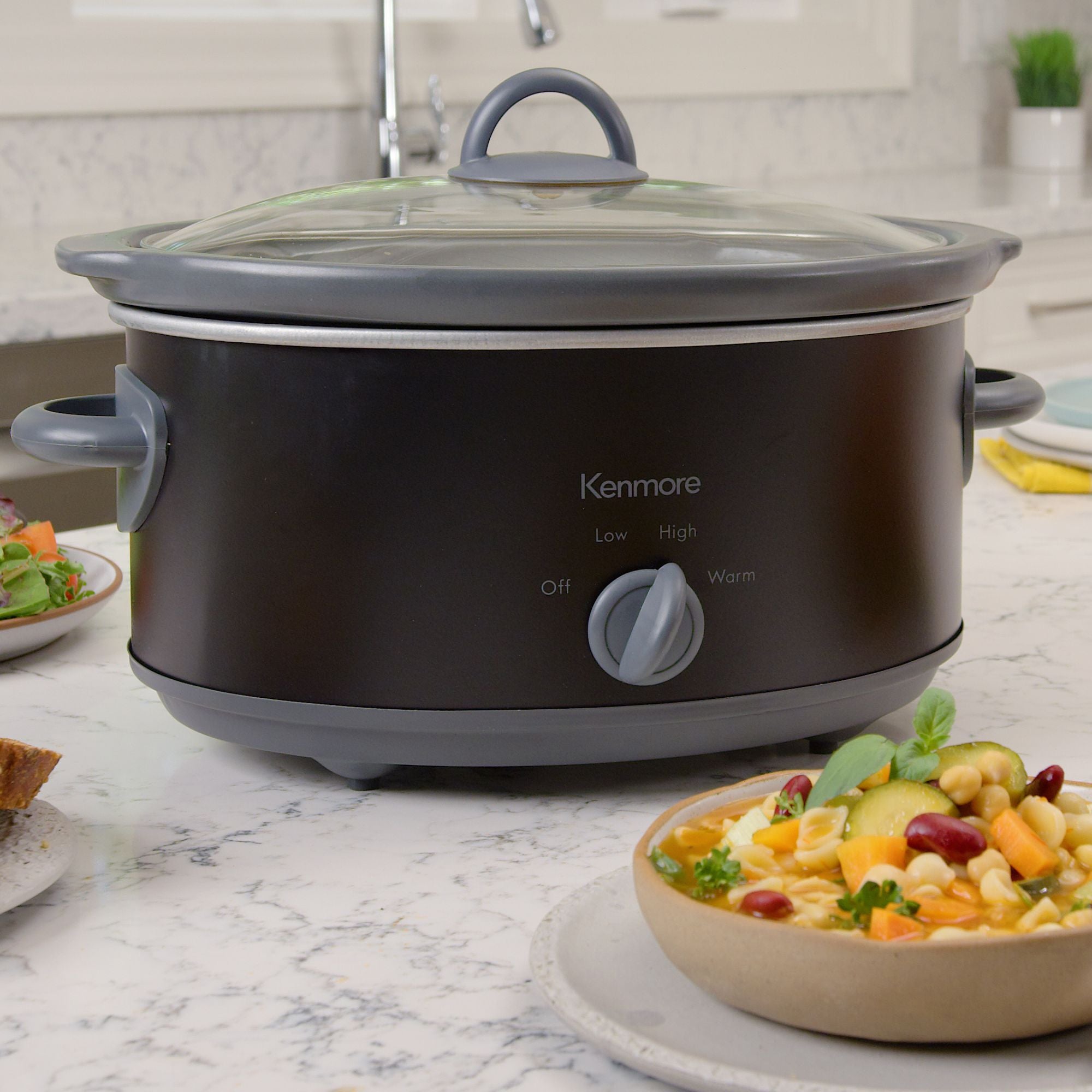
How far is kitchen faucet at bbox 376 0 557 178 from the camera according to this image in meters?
2.61

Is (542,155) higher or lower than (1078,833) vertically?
higher

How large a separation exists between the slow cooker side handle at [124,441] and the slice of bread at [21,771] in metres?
0.16

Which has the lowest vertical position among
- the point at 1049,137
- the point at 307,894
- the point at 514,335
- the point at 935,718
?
the point at 307,894

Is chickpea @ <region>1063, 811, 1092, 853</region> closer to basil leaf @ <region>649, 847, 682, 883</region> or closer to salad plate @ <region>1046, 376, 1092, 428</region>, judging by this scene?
basil leaf @ <region>649, 847, 682, 883</region>

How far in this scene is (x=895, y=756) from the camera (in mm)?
582

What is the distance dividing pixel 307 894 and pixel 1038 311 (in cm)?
267

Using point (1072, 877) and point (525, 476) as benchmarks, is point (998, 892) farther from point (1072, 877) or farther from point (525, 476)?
point (525, 476)

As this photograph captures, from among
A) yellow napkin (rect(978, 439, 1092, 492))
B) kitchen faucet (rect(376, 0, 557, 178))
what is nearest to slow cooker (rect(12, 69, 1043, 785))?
yellow napkin (rect(978, 439, 1092, 492))

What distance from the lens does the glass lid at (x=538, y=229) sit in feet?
2.50

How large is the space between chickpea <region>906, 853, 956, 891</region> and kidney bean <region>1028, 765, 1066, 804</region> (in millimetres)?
74

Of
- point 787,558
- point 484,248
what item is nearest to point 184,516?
point 484,248

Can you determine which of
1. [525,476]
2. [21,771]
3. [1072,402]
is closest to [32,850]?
[21,771]

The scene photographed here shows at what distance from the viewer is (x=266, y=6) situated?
9.09ft

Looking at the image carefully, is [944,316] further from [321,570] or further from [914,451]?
[321,570]
